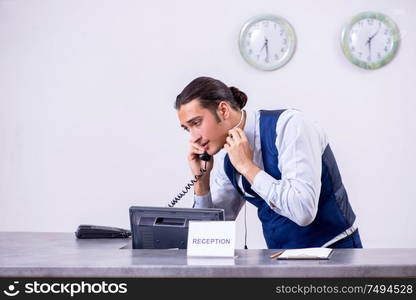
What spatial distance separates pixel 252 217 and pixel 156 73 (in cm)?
116

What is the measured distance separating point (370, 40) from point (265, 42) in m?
0.69

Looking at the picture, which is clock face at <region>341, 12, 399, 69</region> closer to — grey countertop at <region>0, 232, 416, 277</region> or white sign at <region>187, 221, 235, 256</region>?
grey countertop at <region>0, 232, 416, 277</region>

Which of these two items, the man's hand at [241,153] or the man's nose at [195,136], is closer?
the man's hand at [241,153]

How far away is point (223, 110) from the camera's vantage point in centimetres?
246

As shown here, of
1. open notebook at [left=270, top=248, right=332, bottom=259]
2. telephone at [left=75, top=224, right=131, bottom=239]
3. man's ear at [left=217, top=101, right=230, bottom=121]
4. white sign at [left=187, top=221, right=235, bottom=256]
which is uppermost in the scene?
man's ear at [left=217, top=101, right=230, bottom=121]

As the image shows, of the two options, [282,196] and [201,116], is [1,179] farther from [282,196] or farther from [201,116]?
[282,196]

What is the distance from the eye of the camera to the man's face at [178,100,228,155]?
242cm

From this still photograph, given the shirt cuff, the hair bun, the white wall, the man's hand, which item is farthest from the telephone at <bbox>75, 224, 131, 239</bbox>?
the white wall

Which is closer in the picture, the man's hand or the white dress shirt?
the white dress shirt

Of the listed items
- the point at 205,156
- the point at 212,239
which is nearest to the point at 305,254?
the point at 212,239

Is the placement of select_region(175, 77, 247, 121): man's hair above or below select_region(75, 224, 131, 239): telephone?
Answer: above

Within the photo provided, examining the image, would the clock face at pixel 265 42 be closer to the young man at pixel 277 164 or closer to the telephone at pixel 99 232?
the young man at pixel 277 164

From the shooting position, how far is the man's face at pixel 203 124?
242 centimetres

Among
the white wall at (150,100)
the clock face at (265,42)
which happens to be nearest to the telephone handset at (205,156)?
the white wall at (150,100)
